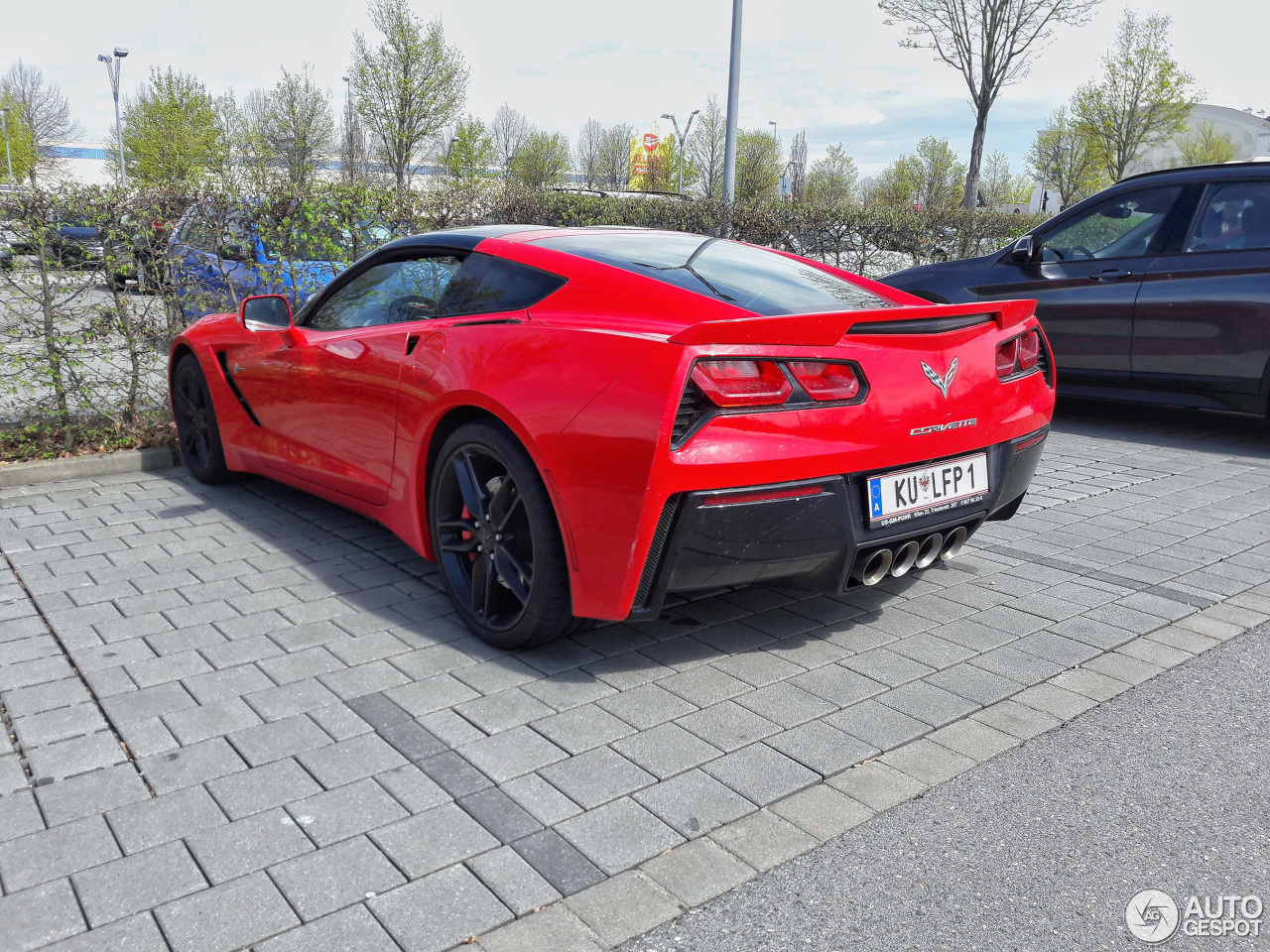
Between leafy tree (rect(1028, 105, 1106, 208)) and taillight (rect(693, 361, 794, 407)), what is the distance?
4480 cm

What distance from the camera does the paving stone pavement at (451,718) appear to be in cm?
222

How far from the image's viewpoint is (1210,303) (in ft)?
23.0

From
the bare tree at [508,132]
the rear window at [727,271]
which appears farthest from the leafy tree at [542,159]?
the rear window at [727,271]

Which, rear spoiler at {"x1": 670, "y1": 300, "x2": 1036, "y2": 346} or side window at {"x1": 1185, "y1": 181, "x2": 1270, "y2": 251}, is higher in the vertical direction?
side window at {"x1": 1185, "y1": 181, "x2": 1270, "y2": 251}

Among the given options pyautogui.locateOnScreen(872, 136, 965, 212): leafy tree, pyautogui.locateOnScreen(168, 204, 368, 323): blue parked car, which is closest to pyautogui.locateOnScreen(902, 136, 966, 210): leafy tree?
pyautogui.locateOnScreen(872, 136, 965, 212): leafy tree

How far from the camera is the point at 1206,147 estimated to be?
58.7 m

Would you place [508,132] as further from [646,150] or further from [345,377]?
[345,377]

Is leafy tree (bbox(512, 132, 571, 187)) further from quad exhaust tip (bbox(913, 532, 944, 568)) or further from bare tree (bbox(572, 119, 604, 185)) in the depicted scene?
quad exhaust tip (bbox(913, 532, 944, 568))

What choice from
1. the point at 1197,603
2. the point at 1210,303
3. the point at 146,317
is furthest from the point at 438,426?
the point at 1210,303

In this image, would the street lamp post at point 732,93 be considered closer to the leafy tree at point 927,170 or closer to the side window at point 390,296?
the side window at point 390,296

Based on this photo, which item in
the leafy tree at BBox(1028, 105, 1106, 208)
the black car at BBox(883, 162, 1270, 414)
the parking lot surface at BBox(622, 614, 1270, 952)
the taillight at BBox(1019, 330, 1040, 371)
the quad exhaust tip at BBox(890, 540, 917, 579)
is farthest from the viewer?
the leafy tree at BBox(1028, 105, 1106, 208)

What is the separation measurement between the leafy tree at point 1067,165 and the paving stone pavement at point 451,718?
4403 centimetres

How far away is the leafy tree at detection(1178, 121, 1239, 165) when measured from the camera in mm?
57219

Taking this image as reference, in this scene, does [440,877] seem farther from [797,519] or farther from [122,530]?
[122,530]
